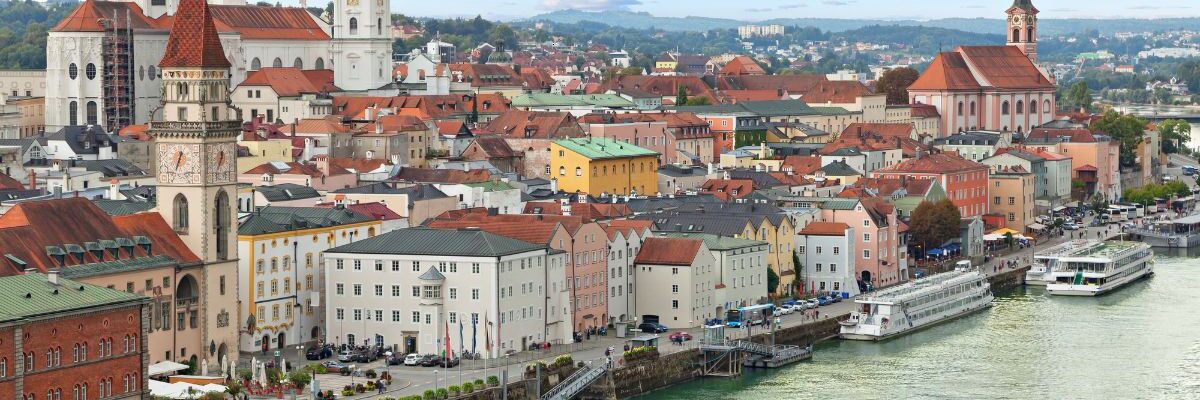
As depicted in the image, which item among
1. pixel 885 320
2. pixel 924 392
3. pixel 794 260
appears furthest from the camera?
pixel 794 260

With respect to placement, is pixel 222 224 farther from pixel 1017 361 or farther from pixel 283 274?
pixel 1017 361

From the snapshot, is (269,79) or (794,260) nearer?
(794,260)

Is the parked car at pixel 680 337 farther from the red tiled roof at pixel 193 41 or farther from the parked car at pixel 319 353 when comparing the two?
the red tiled roof at pixel 193 41

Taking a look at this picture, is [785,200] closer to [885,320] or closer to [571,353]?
[885,320]

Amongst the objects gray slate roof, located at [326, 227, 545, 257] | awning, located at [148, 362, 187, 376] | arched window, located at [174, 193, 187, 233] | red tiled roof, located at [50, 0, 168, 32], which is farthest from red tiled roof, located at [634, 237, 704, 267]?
red tiled roof, located at [50, 0, 168, 32]

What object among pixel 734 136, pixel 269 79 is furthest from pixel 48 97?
pixel 734 136

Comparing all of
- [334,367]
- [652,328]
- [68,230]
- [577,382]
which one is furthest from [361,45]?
[68,230]
